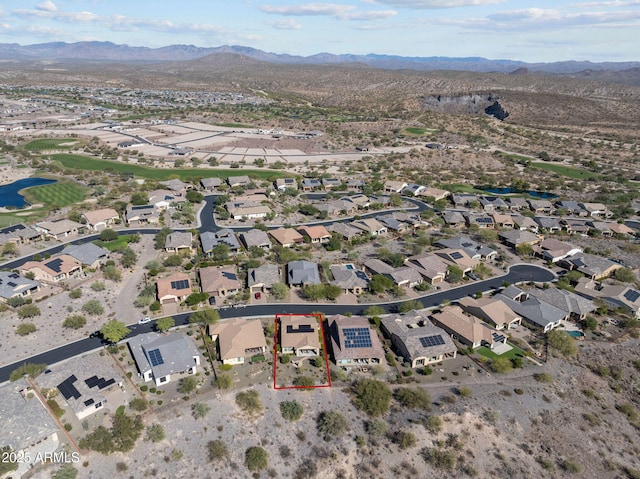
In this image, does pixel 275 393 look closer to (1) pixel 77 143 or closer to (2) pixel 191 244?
(2) pixel 191 244

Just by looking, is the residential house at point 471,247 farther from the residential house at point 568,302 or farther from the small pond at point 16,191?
the small pond at point 16,191

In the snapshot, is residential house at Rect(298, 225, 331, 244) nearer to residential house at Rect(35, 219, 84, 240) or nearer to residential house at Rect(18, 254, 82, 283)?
residential house at Rect(18, 254, 82, 283)

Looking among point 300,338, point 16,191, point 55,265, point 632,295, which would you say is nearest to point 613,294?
point 632,295

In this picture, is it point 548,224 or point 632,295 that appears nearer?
point 632,295

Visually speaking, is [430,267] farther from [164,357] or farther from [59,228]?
[59,228]

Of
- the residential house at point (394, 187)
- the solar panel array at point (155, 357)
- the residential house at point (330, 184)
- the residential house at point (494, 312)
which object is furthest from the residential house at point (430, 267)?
the residential house at point (330, 184)

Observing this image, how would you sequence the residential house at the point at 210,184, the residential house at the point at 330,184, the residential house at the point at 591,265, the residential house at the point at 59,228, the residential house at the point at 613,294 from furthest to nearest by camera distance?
the residential house at the point at 330,184, the residential house at the point at 210,184, the residential house at the point at 59,228, the residential house at the point at 591,265, the residential house at the point at 613,294
